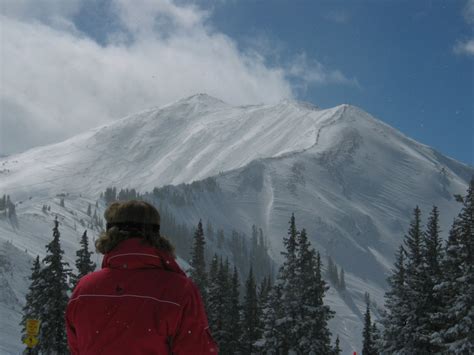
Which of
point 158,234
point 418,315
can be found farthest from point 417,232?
point 158,234

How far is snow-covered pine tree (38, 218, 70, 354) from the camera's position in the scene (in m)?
33.2

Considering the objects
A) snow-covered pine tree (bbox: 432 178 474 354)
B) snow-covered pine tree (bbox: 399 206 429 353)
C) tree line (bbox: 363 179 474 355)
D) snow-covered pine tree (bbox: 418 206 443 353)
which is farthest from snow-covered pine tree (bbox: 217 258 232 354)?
snow-covered pine tree (bbox: 432 178 474 354)

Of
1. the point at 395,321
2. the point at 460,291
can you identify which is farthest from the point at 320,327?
the point at 460,291

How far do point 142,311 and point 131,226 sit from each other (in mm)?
772

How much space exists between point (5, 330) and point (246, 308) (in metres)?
32.3

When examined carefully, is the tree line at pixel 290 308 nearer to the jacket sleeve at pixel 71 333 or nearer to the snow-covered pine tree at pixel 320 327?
the snow-covered pine tree at pixel 320 327

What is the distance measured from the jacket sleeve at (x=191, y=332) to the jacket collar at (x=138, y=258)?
0.27 m

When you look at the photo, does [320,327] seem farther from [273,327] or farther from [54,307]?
Result: [54,307]

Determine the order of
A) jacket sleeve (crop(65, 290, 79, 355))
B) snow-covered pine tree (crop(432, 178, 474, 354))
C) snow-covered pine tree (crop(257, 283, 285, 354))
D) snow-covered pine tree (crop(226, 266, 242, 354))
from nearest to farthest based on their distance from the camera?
1. jacket sleeve (crop(65, 290, 79, 355))
2. snow-covered pine tree (crop(432, 178, 474, 354))
3. snow-covered pine tree (crop(257, 283, 285, 354))
4. snow-covered pine tree (crop(226, 266, 242, 354))

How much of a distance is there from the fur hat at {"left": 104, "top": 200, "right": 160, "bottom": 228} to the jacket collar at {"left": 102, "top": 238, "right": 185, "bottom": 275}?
196 mm

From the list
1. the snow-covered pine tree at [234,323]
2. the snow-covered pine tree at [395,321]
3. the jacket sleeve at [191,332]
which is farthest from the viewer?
the snow-covered pine tree at [234,323]

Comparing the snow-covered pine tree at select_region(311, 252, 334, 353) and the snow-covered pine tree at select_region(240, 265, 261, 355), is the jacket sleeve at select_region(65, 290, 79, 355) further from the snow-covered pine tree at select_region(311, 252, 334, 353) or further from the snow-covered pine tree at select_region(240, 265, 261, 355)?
the snow-covered pine tree at select_region(240, 265, 261, 355)

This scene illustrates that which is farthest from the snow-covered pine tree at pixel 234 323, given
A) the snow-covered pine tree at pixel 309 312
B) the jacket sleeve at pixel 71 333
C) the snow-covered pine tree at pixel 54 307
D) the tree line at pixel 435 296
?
the jacket sleeve at pixel 71 333

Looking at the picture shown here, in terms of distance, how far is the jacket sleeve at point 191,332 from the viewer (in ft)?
14.0
